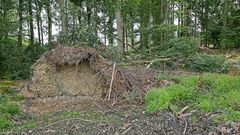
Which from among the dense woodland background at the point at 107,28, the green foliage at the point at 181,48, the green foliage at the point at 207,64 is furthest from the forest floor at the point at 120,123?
the green foliage at the point at 181,48

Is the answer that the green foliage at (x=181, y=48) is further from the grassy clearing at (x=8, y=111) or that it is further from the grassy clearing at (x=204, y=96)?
the grassy clearing at (x=8, y=111)

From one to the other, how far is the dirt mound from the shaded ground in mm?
1568

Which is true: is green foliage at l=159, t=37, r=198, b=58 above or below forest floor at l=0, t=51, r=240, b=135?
above

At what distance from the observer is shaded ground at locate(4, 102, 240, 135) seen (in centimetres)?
592

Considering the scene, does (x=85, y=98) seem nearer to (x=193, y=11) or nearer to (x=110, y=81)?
(x=110, y=81)

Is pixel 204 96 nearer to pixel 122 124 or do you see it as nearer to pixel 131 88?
pixel 131 88

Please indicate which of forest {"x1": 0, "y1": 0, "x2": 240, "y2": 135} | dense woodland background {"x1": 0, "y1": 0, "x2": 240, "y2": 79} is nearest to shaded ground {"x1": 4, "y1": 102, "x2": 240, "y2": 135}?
forest {"x1": 0, "y1": 0, "x2": 240, "y2": 135}

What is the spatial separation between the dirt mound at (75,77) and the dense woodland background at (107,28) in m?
1.15

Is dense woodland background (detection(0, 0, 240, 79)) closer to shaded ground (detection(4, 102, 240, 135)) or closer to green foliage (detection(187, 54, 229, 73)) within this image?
green foliage (detection(187, 54, 229, 73))

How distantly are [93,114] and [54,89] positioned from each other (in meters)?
2.20

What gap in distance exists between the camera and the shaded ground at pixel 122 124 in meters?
5.92

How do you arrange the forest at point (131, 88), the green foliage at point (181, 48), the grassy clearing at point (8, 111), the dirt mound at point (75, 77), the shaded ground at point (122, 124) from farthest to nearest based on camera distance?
the green foliage at point (181, 48)
the dirt mound at point (75, 77)
the grassy clearing at point (8, 111)
the forest at point (131, 88)
the shaded ground at point (122, 124)

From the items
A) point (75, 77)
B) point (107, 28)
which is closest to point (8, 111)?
point (75, 77)

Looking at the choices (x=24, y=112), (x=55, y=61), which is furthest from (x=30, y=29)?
(x=24, y=112)
